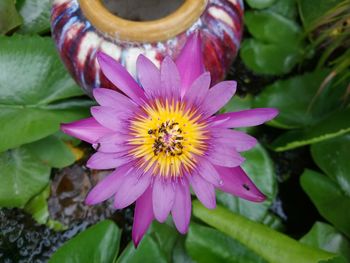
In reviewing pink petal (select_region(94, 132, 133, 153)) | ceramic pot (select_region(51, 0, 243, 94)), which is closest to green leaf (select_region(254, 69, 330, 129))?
ceramic pot (select_region(51, 0, 243, 94))

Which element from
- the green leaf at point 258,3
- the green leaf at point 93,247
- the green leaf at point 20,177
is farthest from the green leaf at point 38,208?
the green leaf at point 258,3

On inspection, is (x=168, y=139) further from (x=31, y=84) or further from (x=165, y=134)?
(x=31, y=84)

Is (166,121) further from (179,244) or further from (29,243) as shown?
(29,243)

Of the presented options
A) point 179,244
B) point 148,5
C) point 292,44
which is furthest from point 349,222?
point 148,5

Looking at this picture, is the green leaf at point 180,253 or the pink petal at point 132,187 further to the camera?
the green leaf at point 180,253

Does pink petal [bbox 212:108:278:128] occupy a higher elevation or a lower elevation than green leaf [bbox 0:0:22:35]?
lower

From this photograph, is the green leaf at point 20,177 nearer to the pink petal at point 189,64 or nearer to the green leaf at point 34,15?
the green leaf at point 34,15

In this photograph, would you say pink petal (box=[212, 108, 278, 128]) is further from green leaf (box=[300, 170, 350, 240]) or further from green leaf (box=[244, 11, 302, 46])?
green leaf (box=[244, 11, 302, 46])
